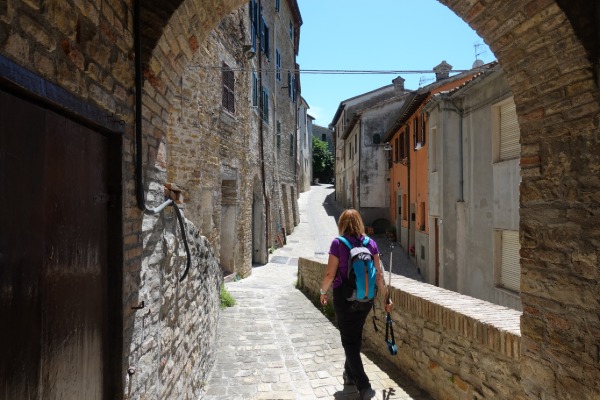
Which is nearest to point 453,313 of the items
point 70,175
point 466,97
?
point 70,175

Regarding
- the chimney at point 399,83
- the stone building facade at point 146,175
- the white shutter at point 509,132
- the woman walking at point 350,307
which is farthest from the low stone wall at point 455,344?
the chimney at point 399,83

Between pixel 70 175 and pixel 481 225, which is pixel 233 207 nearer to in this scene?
pixel 481 225

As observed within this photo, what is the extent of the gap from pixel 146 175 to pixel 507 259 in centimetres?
770

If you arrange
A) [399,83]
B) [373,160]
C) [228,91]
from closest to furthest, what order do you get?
[228,91], [373,160], [399,83]

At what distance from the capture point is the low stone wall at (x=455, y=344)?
Answer: 326 cm

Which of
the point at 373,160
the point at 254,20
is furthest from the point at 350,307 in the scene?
the point at 373,160

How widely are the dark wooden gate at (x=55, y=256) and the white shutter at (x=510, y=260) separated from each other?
7657mm

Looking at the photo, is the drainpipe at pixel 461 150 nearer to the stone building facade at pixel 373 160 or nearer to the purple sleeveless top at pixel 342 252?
the purple sleeveless top at pixel 342 252

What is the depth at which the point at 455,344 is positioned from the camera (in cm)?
377

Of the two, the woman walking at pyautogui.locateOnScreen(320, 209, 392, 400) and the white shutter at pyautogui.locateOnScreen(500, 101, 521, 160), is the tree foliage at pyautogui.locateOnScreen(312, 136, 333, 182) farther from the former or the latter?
the woman walking at pyautogui.locateOnScreen(320, 209, 392, 400)

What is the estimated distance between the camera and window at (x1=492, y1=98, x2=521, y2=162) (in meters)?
7.89

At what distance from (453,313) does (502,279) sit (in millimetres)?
5368

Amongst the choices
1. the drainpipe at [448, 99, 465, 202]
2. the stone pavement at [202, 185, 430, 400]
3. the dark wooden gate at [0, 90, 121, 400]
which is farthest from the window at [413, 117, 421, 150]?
the dark wooden gate at [0, 90, 121, 400]

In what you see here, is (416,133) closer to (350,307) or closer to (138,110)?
(350,307)
